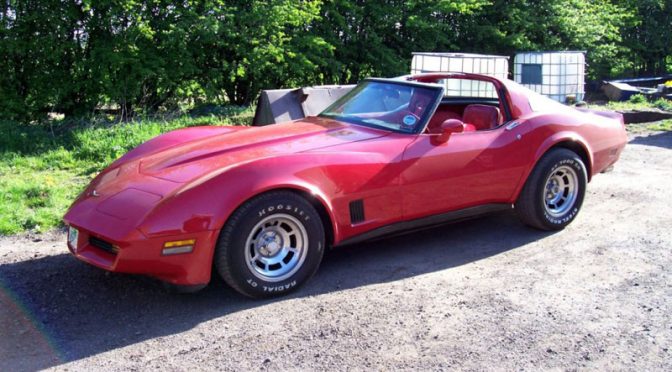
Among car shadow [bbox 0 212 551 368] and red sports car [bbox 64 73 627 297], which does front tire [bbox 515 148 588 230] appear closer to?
red sports car [bbox 64 73 627 297]

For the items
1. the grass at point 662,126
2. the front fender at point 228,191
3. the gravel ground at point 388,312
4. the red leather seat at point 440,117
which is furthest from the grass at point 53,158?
the grass at point 662,126

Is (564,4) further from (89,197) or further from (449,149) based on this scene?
(89,197)

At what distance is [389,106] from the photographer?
5312 mm

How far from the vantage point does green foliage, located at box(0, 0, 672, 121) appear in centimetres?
934

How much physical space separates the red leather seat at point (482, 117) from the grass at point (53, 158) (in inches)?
147

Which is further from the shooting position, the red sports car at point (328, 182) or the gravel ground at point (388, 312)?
the red sports car at point (328, 182)

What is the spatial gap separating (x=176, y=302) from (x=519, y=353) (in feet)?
7.03

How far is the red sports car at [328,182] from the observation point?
3969mm

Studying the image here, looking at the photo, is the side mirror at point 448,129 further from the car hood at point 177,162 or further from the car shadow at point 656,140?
the car shadow at point 656,140

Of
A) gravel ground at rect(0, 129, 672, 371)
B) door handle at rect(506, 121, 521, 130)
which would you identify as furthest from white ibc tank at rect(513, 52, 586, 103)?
door handle at rect(506, 121, 521, 130)

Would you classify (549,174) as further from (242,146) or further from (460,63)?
(460,63)

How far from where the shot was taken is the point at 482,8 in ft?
49.2

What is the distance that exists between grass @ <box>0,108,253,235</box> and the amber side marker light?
239cm

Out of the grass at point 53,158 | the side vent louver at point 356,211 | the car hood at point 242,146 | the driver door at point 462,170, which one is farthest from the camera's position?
the grass at point 53,158
